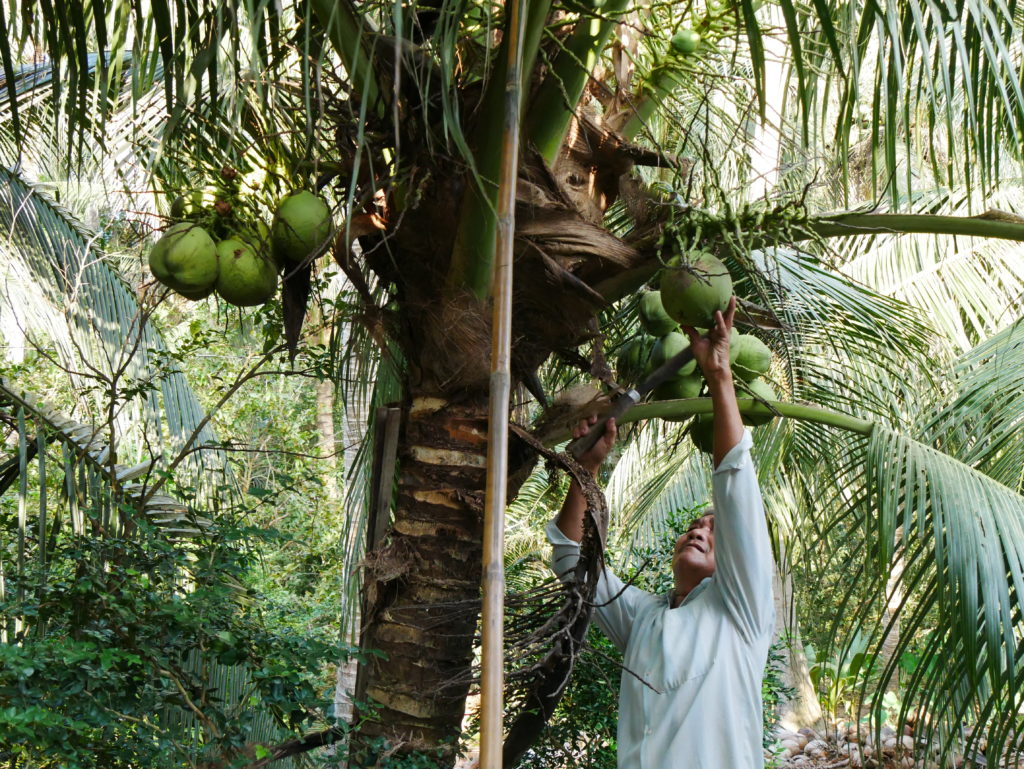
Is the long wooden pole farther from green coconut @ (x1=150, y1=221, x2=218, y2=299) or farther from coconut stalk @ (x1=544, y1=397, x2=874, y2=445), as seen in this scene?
coconut stalk @ (x1=544, y1=397, x2=874, y2=445)

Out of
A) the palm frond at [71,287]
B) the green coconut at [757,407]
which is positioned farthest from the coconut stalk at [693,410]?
the palm frond at [71,287]

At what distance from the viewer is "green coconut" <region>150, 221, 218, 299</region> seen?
196 cm

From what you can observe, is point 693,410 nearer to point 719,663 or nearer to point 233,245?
point 719,663

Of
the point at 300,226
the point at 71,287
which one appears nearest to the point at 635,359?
the point at 300,226

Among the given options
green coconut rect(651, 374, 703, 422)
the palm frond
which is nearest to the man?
green coconut rect(651, 374, 703, 422)

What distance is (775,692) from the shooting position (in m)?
3.67

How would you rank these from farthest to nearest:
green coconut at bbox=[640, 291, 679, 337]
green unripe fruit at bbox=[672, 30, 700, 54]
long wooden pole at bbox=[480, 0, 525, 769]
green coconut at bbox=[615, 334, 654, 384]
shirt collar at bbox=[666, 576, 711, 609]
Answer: green coconut at bbox=[615, 334, 654, 384], green coconut at bbox=[640, 291, 679, 337], shirt collar at bbox=[666, 576, 711, 609], green unripe fruit at bbox=[672, 30, 700, 54], long wooden pole at bbox=[480, 0, 525, 769]

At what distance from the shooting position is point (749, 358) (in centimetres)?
247

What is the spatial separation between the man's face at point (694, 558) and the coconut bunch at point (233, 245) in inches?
48.8

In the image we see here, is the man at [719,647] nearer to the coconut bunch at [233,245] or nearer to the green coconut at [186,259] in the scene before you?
the coconut bunch at [233,245]

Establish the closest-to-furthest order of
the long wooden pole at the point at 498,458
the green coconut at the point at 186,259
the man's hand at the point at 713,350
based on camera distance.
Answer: the long wooden pole at the point at 498,458
the green coconut at the point at 186,259
the man's hand at the point at 713,350

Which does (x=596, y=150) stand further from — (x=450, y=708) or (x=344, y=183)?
(x=450, y=708)

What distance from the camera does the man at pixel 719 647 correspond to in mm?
2125

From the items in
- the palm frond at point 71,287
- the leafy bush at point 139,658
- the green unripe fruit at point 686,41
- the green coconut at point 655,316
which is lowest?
the leafy bush at point 139,658
